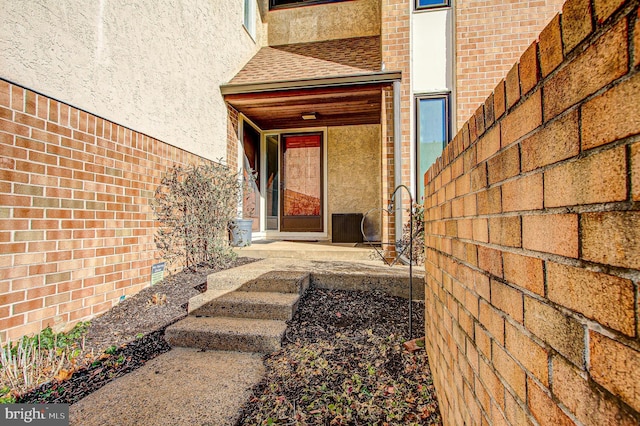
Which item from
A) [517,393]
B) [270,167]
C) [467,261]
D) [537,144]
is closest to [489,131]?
[537,144]

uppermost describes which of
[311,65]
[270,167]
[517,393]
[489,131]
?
[311,65]

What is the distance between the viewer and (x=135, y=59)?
3.35 m

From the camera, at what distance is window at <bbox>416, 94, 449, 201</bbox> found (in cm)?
507

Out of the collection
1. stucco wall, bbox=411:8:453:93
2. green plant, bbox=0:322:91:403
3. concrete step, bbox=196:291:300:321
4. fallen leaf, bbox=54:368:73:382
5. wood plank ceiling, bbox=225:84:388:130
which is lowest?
fallen leaf, bbox=54:368:73:382

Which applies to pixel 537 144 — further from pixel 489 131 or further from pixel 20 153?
pixel 20 153

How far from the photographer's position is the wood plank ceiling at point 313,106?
16.5 feet

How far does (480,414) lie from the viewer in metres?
0.95

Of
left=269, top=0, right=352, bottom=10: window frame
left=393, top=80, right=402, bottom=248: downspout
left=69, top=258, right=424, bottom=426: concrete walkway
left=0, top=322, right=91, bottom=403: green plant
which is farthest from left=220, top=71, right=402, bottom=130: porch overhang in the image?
left=0, top=322, right=91, bottom=403: green plant

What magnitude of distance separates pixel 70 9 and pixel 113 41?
0.46 meters

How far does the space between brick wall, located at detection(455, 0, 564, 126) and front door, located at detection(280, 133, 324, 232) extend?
10.4 ft

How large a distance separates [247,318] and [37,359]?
4.97 ft

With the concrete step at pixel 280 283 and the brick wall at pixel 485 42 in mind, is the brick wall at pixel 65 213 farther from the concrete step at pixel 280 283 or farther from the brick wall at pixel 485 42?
the brick wall at pixel 485 42

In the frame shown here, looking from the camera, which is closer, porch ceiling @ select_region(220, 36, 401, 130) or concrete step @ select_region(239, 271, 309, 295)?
concrete step @ select_region(239, 271, 309, 295)

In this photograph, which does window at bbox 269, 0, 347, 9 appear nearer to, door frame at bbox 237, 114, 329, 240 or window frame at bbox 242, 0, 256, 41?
window frame at bbox 242, 0, 256, 41
